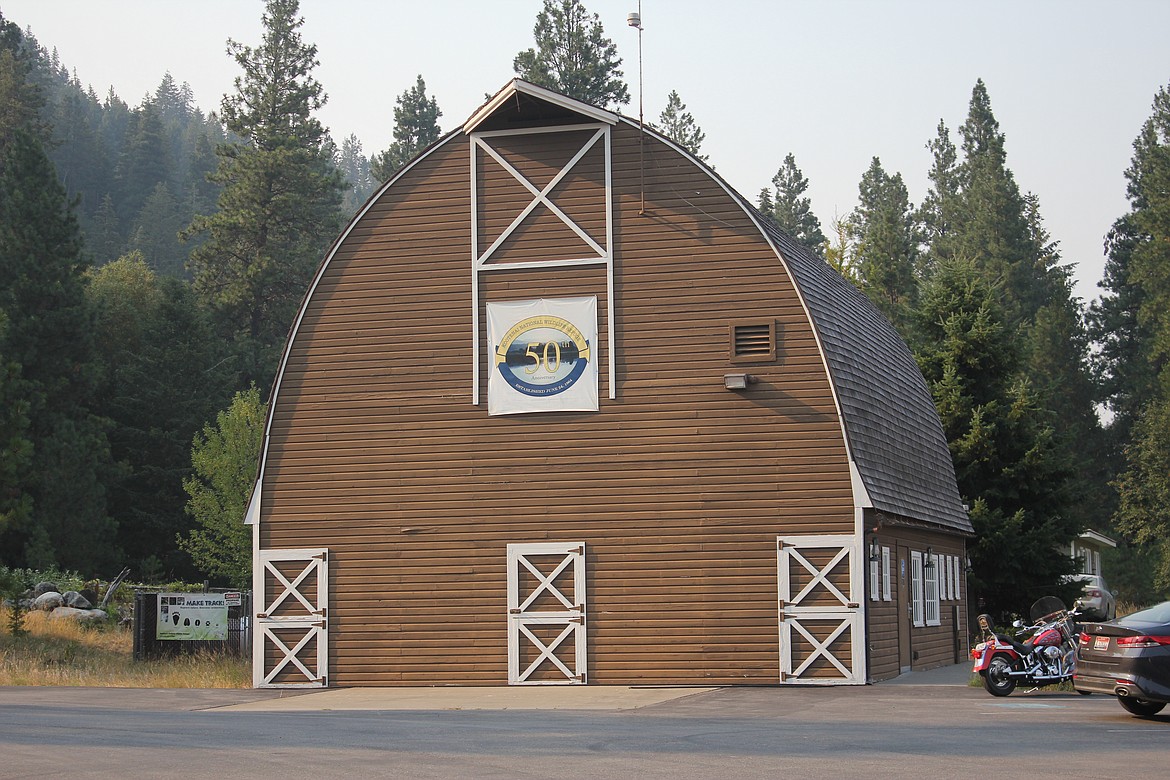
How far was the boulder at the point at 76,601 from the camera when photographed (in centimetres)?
3697

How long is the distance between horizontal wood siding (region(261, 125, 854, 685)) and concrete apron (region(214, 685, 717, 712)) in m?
0.63

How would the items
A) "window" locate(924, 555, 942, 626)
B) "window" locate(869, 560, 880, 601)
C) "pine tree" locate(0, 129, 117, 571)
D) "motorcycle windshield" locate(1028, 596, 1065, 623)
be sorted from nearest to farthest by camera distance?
"motorcycle windshield" locate(1028, 596, 1065, 623) → "window" locate(869, 560, 880, 601) → "window" locate(924, 555, 942, 626) → "pine tree" locate(0, 129, 117, 571)

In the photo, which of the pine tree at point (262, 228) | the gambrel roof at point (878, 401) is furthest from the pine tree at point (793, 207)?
the gambrel roof at point (878, 401)

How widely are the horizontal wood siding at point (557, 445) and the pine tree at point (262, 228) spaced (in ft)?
136

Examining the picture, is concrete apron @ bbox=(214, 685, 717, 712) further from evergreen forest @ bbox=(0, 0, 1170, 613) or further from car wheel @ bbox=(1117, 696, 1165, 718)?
evergreen forest @ bbox=(0, 0, 1170, 613)

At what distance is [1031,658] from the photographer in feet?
64.0

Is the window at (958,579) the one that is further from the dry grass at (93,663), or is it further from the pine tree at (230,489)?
the pine tree at (230,489)

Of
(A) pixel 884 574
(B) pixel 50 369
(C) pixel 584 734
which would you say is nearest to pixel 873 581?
(A) pixel 884 574

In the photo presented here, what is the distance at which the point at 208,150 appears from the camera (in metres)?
127

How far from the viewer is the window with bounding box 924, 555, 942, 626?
27.5m

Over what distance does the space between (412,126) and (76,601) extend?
2021 inches

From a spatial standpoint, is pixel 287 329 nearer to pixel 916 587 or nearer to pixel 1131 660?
pixel 916 587

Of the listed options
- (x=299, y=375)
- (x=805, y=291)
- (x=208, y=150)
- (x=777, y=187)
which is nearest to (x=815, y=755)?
(x=805, y=291)

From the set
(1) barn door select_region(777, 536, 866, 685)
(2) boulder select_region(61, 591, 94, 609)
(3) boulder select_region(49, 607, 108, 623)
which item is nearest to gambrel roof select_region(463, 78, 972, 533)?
(1) barn door select_region(777, 536, 866, 685)
